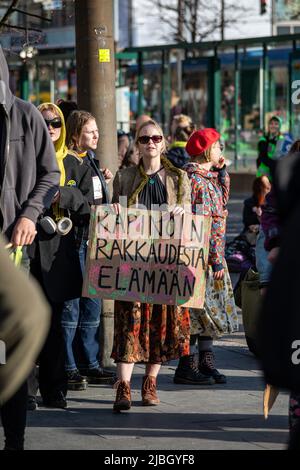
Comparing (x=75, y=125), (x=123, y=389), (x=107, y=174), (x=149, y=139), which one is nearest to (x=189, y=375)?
(x=123, y=389)

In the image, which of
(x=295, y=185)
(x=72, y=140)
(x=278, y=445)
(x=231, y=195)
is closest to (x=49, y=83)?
(x=231, y=195)

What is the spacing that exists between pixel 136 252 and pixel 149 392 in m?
0.85

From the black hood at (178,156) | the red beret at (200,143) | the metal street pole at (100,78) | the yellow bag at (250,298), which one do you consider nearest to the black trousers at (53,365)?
the metal street pole at (100,78)

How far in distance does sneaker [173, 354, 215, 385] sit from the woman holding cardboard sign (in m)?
0.58

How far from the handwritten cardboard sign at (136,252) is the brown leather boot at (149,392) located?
1.61ft

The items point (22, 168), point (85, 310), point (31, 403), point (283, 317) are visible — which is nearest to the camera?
point (283, 317)

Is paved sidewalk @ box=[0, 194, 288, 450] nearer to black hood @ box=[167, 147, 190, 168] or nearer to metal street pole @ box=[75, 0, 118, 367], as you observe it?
metal street pole @ box=[75, 0, 118, 367]

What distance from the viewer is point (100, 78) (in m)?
8.31

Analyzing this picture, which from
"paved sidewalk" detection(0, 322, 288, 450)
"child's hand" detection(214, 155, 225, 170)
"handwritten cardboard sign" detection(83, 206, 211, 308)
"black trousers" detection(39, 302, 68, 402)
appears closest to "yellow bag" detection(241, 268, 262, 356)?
"paved sidewalk" detection(0, 322, 288, 450)

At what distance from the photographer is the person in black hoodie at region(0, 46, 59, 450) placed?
576 cm

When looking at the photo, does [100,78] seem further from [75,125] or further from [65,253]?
[65,253]

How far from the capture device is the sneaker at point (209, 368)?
7910mm

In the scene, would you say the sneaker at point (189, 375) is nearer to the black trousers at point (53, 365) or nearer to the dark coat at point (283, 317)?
the black trousers at point (53, 365)
